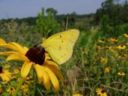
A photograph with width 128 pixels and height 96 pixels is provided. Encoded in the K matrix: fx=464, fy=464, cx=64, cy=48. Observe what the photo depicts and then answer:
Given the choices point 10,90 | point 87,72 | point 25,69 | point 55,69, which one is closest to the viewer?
point 25,69

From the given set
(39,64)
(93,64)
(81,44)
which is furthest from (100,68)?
(39,64)

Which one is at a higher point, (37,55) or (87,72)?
(37,55)

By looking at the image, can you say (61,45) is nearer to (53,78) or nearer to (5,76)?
(53,78)

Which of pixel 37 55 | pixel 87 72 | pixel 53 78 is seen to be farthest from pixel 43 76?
pixel 87 72

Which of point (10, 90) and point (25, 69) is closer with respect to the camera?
point (25, 69)

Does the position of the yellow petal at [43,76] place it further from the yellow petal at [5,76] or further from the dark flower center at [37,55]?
the yellow petal at [5,76]

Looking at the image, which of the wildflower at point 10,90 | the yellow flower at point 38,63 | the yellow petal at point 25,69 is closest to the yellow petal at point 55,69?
the yellow flower at point 38,63

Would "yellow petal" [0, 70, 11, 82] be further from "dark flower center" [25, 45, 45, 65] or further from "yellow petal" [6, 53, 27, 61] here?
"yellow petal" [6, 53, 27, 61]

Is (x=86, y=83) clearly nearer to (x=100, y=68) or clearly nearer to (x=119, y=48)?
(x=100, y=68)
